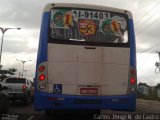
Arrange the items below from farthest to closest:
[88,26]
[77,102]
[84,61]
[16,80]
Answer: [16,80]
[88,26]
[84,61]
[77,102]

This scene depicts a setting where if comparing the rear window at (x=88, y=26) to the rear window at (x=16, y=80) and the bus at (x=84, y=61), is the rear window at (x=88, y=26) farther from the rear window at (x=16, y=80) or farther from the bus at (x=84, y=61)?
the rear window at (x=16, y=80)

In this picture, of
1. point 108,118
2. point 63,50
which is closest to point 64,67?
point 63,50

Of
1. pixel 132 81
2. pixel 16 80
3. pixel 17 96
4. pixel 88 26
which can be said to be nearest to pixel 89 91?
pixel 132 81

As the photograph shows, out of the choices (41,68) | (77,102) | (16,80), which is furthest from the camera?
(16,80)

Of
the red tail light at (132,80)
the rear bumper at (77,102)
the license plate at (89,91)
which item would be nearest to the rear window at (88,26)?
the red tail light at (132,80)

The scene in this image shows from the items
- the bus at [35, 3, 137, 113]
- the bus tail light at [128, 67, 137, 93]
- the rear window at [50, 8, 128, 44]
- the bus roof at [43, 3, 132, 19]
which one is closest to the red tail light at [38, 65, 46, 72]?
the bus at [35, 3, 137, 113]

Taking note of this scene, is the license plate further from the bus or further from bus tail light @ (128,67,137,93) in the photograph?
bus tail light @ (128,67,137,93)

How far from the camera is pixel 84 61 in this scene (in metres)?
10.7

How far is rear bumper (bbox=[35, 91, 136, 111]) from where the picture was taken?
34.1ft

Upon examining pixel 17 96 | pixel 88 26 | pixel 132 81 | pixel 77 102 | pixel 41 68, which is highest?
pixel 88 26

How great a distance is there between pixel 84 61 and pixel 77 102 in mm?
1201

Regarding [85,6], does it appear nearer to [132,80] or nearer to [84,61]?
[84,61]

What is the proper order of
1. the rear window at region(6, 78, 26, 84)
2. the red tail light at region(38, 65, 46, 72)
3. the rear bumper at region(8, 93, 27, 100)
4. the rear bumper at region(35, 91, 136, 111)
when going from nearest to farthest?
the rear bumper at region(35, 91, 136, 111)
the red tail light at region(38, 65, 46, 72)
the rear bumper at region(8, 93, 27, 100)
the rear window at region(6, 78, 26, 84)

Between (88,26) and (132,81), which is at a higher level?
(88,26)
